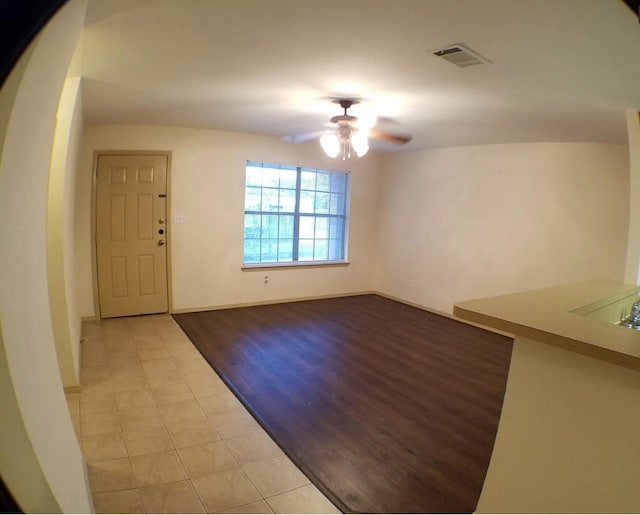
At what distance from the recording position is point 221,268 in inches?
196

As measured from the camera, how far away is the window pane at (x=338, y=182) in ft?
19.5

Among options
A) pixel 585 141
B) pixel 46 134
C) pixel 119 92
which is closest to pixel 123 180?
pixel 119 92

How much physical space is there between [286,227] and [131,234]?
2.16 meters

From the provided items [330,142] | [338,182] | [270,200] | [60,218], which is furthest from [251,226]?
[60,218]

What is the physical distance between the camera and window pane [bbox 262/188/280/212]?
5324 millimetres

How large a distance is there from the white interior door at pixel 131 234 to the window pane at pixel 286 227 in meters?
1.67

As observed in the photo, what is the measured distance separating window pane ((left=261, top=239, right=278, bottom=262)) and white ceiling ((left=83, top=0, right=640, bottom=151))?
232cm

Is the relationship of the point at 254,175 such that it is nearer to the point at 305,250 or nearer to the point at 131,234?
the point at 305,250

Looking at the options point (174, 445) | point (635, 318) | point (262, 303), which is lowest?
point (174, 445)

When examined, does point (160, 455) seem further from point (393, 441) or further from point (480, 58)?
point (480, 58)

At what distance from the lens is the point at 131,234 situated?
4465mm

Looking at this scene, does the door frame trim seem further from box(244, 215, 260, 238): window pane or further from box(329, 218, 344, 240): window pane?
box(329, 218, 344, 240): window pane

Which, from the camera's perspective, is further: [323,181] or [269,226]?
[323,181]

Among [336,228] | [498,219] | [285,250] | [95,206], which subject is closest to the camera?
[95,206]
